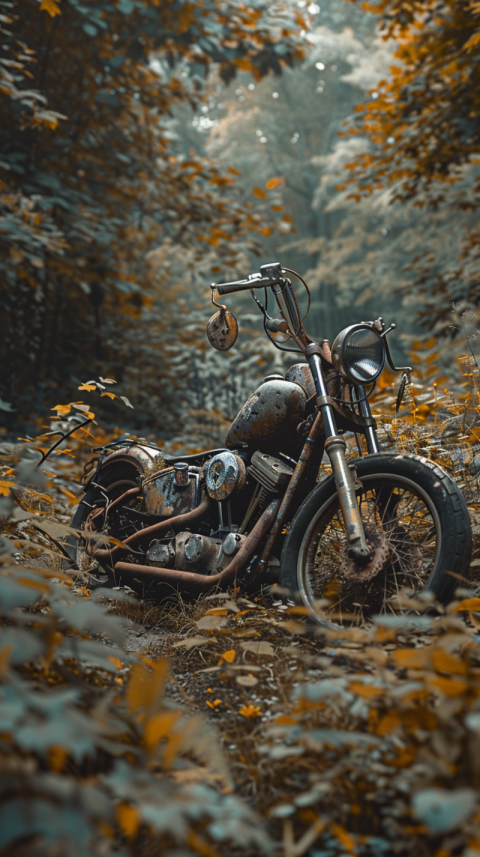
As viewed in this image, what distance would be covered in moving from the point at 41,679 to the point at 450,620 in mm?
964

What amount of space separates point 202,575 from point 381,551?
876 mm

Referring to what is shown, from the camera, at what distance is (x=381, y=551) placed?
6.69ft

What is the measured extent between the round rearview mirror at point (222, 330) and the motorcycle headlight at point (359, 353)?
652mm

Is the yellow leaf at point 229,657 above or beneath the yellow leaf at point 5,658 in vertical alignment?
beneath

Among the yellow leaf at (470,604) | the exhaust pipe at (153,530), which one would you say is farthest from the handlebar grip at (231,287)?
the yellow leaf at (470,604)

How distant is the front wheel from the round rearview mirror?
0.92 m

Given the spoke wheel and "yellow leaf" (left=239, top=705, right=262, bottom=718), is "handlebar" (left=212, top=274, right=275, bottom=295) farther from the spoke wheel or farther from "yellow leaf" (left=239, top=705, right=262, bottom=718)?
"yellow leaf" (left=239, top=705, right=262, bottom=718)

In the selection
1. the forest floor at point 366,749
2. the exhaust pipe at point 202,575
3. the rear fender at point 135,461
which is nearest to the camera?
the forest floor at point 366,749

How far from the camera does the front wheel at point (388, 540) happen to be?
185 centimetres

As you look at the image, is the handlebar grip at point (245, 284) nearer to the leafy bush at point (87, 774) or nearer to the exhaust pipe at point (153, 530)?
the exhaust pipe at point (153, 530)

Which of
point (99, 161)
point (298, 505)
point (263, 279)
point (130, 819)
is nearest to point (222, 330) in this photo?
point (263, 279)

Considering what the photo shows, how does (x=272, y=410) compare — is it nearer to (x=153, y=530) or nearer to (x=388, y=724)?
(x=153, y=530)

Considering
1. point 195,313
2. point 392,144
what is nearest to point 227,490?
point 392,144

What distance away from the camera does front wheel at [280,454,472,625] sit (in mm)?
1849
